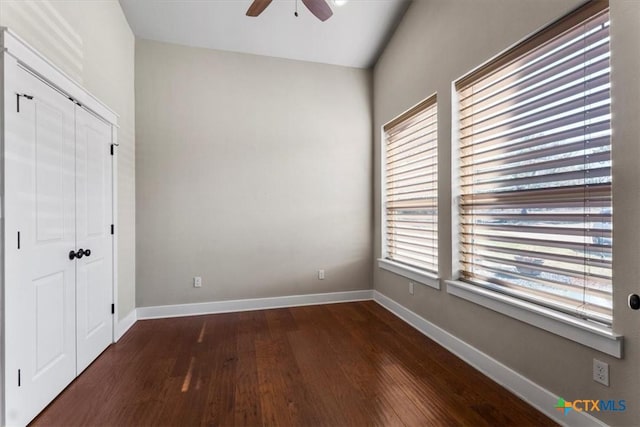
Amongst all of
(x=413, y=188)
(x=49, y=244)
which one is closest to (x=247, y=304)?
(x=49, y=244)

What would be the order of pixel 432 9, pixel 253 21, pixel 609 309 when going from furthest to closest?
pixel 253 21, pixel 432 9, pixel 609 309

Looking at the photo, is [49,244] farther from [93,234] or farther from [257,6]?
[257,6]

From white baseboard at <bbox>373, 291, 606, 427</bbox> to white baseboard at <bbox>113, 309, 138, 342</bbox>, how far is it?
296 centimetres

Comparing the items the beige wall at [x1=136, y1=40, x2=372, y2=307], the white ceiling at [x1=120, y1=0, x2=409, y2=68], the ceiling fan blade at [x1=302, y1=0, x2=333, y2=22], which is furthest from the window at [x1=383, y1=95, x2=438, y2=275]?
the ceiling fan blade at [x1=302, y1=0, x2=333, y2=22]

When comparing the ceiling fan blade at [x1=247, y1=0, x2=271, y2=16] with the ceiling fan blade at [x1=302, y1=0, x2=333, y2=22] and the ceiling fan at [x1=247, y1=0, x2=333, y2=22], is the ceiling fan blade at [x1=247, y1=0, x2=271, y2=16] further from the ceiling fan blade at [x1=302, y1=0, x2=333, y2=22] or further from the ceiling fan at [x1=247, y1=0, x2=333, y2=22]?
the ceiling fan blade at [x1=302, y1=0, x2=333, y2=22]

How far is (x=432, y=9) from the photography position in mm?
2812

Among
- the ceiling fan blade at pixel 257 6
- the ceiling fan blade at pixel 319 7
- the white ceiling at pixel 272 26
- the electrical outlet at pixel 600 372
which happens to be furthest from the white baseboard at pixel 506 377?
the white ceiling at pixel 272 26

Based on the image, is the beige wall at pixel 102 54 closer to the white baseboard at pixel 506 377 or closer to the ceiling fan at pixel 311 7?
the ceiling fan at pixel 311 7

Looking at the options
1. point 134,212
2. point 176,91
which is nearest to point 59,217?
point 134,212

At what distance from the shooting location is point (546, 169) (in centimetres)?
183

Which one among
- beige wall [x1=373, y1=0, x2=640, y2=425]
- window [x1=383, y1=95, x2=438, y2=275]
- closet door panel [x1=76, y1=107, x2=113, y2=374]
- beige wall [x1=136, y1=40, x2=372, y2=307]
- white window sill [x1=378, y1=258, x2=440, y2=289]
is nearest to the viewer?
beige wall [x1=373, y1=0, x2=640, y2=425]

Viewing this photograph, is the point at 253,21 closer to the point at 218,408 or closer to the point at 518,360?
the point at 218,408

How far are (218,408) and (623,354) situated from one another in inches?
87.5

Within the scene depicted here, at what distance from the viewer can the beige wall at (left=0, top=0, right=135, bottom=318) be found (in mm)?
1787
